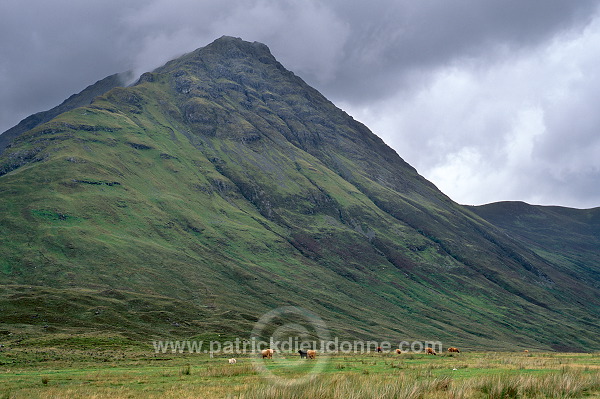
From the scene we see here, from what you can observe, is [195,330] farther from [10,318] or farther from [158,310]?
[10,318]

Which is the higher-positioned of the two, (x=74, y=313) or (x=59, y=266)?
(x=59, y=266)

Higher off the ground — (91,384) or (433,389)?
(433,389)

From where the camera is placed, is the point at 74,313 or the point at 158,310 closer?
the point at 74,313

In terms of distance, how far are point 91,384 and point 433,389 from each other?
22937 millimetres

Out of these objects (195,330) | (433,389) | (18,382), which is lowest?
(195,330)

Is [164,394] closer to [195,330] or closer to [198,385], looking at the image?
[198,385]

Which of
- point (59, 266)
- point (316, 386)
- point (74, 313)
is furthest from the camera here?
point (59, 266)

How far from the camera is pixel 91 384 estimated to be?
30.9 m

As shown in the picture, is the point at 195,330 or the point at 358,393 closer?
the point at 358,393

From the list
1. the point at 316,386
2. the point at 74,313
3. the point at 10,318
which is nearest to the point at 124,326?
the point at 74,313

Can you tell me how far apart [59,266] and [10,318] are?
2976 inches

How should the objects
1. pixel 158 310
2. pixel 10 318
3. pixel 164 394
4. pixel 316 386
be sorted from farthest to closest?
pixel 158 310 → pixel 10 318 → pixel 164 394 → pixel 316 386

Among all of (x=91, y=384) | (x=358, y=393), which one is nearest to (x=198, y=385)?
(x=91, y=384)

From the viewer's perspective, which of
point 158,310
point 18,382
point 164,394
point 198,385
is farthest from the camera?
point 158,310
